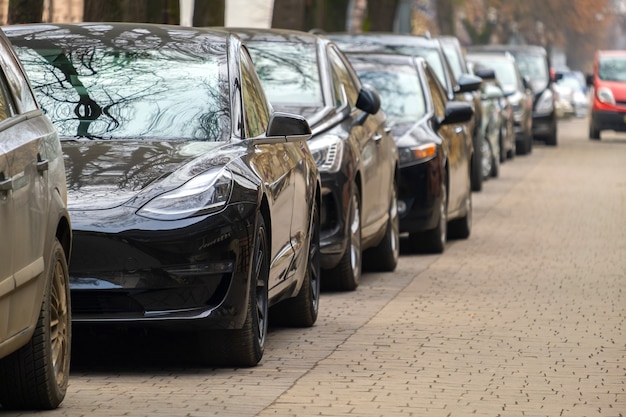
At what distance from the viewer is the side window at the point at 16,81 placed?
23.4ft

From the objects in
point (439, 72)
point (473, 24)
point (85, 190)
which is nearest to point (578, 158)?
point (439, 72)

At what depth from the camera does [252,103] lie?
31.4 ft

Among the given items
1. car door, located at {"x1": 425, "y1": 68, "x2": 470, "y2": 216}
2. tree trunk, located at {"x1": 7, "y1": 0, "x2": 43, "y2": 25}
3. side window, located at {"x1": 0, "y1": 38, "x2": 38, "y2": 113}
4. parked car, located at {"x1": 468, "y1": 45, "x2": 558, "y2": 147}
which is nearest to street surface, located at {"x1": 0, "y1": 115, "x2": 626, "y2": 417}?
car door, located at {"x1": 425, "y1": 68, "x2": 470, "y2": 216}

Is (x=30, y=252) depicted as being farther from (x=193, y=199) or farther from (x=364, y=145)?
(x=364, y=145)

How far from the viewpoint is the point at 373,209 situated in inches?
510

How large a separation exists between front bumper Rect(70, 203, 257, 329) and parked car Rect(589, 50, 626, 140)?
115ft

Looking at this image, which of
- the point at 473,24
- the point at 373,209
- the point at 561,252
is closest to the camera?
the point at 373,209

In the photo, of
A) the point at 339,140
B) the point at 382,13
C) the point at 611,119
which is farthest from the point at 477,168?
the point at 611,119

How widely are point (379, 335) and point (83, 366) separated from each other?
2.05 metres

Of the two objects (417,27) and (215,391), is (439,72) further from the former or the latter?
(417,27)

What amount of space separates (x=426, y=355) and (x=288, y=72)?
3989 millimetres

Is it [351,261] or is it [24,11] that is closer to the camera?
[351,261]

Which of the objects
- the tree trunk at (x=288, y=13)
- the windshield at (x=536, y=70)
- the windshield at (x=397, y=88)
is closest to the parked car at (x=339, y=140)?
the windshield at (x=397, y=88)

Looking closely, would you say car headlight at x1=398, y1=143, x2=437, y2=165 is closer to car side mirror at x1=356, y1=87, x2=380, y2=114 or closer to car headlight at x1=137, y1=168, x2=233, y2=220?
car side mirror at x1=356, y1=87, x2=380, y2=114
